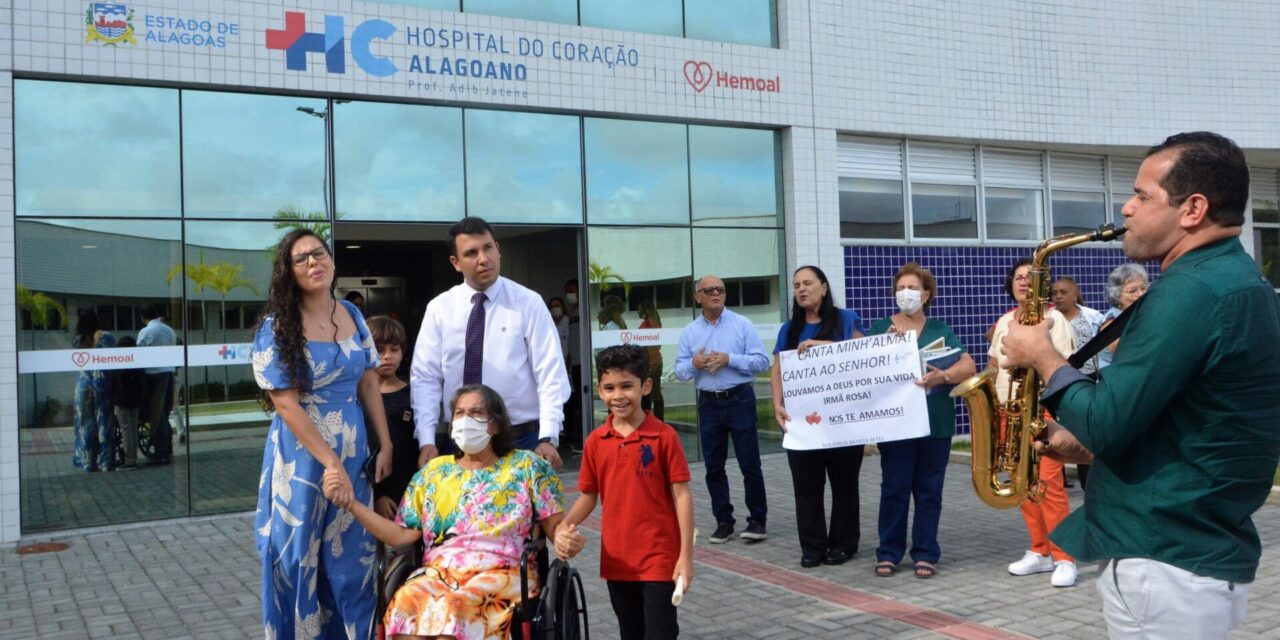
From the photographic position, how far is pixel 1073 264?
15.7 meters

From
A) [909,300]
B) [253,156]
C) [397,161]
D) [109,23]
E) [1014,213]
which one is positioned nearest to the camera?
[909,300]

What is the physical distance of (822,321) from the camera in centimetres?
745

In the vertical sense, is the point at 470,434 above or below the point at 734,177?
below

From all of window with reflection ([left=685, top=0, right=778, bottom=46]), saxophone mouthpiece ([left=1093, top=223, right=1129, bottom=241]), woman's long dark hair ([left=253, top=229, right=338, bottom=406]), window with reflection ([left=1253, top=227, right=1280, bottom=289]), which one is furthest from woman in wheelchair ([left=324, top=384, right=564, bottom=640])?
window with reflection ([left=1253, top=227, right=1280, bottom=289])

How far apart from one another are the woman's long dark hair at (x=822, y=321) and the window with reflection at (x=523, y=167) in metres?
4.68

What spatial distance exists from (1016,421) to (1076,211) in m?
13.5

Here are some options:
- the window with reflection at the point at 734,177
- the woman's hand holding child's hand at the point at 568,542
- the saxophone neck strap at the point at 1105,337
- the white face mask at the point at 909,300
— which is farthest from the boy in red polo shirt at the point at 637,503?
the window with reflection at the point at 734,177

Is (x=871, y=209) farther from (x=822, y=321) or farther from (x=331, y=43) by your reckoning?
(x=331, y=43)

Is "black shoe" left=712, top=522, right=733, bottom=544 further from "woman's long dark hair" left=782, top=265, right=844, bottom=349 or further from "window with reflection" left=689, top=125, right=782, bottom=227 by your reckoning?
"window with reflection" left=689, top=125, right=782, bottom=227

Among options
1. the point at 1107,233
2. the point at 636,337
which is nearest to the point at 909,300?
the point at 1107,233

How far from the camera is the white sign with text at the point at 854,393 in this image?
6789 mm

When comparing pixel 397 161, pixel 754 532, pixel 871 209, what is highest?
pixel 397 161

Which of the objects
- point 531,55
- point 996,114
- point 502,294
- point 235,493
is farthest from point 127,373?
point 996,114

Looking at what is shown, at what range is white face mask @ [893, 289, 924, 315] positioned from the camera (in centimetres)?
687
